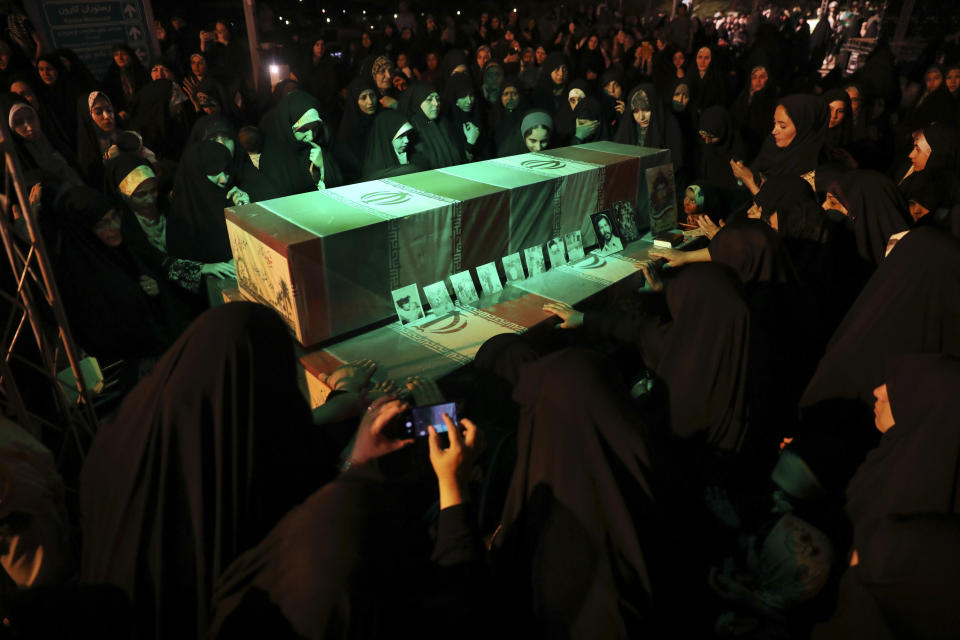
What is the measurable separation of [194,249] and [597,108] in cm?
394

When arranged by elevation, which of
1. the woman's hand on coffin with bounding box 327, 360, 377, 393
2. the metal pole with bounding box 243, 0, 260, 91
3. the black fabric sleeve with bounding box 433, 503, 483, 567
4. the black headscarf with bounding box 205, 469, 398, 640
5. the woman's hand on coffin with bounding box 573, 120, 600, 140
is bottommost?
the black fabric sleeve with bounding box 433, 503, 483, 567

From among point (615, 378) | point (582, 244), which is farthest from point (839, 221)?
point (615, 378)

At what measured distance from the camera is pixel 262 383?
1563 millimetres

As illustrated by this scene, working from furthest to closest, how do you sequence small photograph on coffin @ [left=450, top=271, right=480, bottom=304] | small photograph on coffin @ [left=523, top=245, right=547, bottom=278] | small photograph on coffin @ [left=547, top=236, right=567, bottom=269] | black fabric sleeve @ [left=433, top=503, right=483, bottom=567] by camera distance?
small photograph on coffin @ [left=547, top=236, right=567, bottom=269] → small photograph on coffin @ [left=523, top=245, right=547, bottom=278] → small photograph on coffin @ [left=450, top=271, right=480, bottom=304] → black fabric sleeve @ [left=433, top=503, right=483, bottom=567]

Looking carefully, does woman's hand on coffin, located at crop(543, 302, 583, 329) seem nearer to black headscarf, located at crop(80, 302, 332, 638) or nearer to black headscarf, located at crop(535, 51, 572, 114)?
black headscarf, located at crop(80, 302, 332, 638)

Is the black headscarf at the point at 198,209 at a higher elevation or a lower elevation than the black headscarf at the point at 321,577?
higher

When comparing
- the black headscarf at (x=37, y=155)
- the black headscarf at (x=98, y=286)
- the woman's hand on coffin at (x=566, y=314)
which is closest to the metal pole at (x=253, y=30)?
the black headscarf at (x=37, y=155)

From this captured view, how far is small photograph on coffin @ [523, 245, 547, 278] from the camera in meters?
3.54

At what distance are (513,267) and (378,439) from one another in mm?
1800

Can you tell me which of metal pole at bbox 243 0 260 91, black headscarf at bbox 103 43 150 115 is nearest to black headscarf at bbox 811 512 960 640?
metal pole at bbox 243 0 260 91

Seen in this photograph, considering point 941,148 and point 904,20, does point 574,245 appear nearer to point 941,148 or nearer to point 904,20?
point 941,148

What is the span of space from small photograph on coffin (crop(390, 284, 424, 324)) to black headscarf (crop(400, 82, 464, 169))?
118 inches

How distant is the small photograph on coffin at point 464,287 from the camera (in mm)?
3152

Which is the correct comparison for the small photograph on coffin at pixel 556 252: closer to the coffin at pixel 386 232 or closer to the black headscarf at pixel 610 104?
the coffin at pixel 386 232
